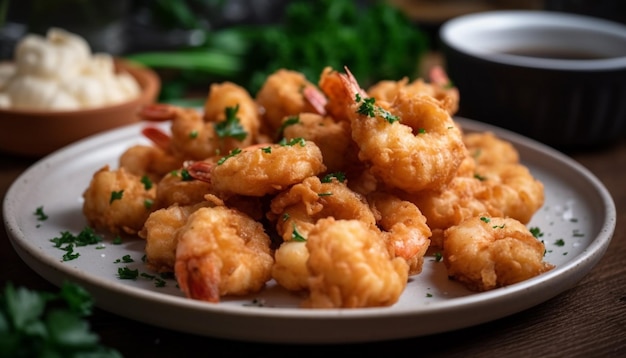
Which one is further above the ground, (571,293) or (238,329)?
(238,329)

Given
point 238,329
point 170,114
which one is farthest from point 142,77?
point 238,329

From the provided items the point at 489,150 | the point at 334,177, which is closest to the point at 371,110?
the point at 334,177

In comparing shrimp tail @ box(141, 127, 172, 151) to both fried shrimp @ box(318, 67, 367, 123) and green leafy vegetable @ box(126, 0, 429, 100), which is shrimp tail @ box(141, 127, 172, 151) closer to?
fried shrimp @ box(318, 67, 367, 123)

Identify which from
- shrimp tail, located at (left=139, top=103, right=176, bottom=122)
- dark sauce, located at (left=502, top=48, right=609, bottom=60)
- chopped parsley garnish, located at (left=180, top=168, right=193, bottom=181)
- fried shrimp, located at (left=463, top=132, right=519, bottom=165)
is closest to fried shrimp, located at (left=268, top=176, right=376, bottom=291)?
chopped parsley garnish, located at (left=180, top=168, right=193, bottom=181)

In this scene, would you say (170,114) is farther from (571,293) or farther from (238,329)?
(571,293)

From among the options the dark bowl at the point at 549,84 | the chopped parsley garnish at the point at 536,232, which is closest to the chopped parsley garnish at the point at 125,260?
the chopped parsley garnish at the point at 536,232

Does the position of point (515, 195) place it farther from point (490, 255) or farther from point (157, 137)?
point (157, 137)
